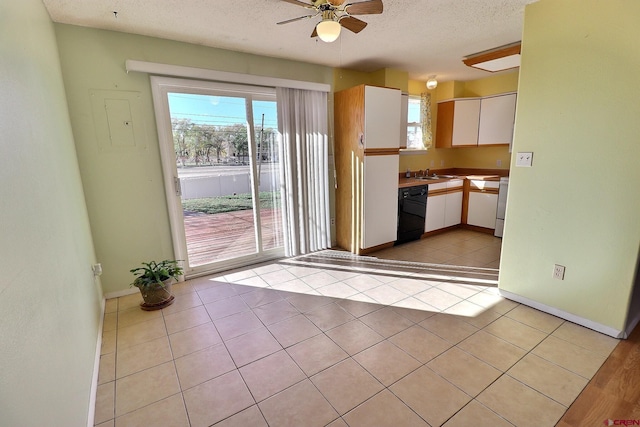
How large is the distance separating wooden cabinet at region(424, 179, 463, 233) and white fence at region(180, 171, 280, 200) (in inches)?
95.5

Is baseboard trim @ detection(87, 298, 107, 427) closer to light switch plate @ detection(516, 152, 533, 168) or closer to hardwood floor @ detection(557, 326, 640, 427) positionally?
hardwood floor @ detection(557, 326, 640, 427)

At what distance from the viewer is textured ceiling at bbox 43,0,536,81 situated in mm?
2244

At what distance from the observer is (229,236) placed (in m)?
4.17

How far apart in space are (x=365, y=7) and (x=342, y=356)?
7.70 ft

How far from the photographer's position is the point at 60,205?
176 cm

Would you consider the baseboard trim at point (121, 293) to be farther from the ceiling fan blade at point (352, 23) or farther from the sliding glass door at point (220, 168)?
the ceiling fan blade at point (352, 23)

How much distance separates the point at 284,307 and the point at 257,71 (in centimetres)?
260

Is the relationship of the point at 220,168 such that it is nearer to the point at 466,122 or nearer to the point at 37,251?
the point at 37,251

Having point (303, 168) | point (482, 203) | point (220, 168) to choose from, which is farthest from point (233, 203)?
point (482, 203)

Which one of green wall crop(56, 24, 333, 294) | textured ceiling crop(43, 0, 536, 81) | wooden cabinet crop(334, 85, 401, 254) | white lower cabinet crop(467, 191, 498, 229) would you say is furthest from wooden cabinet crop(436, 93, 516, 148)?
green wall crop(56, 24, 333, 294)

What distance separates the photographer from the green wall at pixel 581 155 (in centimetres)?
193

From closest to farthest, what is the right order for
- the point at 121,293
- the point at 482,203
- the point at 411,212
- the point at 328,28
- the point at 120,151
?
the point at 328,28, the point at 120,151, the point at 121,293, the point at 411,212, the point at 482,203

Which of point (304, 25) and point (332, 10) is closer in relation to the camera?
point (332, 10)

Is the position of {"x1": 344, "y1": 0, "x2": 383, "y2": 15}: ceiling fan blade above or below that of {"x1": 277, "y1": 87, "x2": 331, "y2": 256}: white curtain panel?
above
